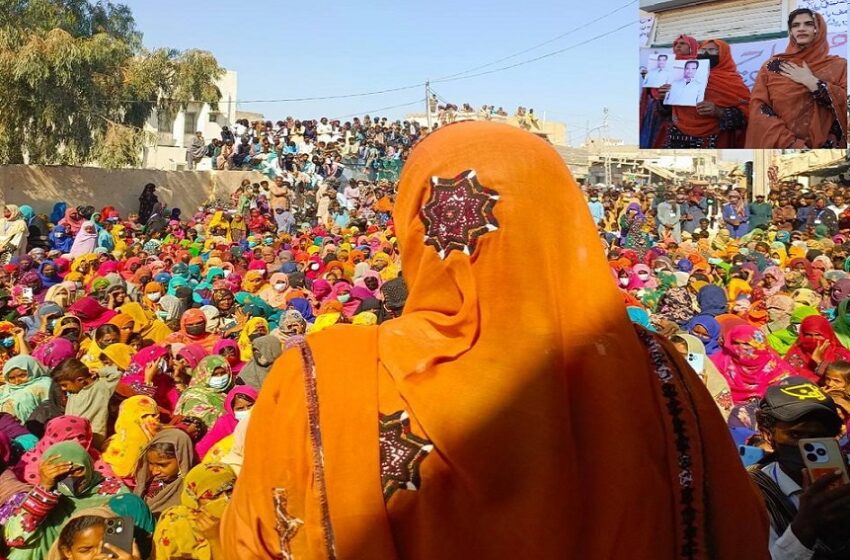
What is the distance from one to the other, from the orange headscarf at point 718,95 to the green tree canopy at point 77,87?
11.2 meters

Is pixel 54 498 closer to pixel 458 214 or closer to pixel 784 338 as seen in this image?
pixel 458 214

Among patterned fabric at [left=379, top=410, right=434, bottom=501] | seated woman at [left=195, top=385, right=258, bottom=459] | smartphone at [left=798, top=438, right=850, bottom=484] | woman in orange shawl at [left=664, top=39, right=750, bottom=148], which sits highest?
woman in orange shawl at [left=664, top=39, right=750, bottom=148]

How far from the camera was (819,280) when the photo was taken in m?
8.20

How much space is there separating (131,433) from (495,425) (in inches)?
131

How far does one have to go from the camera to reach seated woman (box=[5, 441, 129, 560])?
3.10 meters

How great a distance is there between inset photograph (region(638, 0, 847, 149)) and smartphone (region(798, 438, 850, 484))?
14.9 meters

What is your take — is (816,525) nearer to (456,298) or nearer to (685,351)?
(456,298)

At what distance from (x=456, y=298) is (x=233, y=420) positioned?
9.95ft

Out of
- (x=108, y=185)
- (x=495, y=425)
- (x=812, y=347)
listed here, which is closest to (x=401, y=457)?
(x=495, y=425)

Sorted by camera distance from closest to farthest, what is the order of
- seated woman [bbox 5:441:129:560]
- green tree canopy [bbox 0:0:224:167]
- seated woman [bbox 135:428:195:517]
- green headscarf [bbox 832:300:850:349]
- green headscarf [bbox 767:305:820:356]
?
seated woman [bbox 5:441:129:560]
seated woman [bbox 135:428:195:517]
green headscarf [bbox 832:300:850:349]
green headscarf [bbox 767:305:820:356]
green tree canopy [bbox 0:0:224:167]

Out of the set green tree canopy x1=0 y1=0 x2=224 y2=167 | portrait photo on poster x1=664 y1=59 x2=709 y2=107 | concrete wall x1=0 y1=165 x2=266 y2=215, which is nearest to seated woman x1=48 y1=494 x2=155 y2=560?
concrete wall x1=0 y1=165 x2=266 y2=215

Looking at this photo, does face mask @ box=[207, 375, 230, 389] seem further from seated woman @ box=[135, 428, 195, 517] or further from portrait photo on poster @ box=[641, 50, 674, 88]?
portrait photo on poster @ box=[641, 50, 674, 88]

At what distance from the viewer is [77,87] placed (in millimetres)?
16297

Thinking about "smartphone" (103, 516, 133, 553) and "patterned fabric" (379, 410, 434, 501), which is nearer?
"patterned fabric" (379, 410, 434, 501)
